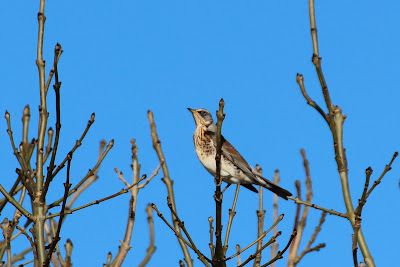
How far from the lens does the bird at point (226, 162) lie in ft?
23.4

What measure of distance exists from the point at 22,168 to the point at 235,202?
200 centimetres

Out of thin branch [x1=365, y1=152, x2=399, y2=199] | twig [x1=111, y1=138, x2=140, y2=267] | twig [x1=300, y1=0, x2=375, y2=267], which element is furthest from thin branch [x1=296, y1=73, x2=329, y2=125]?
twig [x1=111, y1=138, x2=140, y2=267]

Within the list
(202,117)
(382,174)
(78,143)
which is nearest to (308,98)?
(382,174)

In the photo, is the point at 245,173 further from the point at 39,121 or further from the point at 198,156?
the point at 39,121

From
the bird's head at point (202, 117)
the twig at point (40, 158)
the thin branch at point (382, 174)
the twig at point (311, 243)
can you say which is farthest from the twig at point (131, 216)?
the bird's head at point (202, 117)

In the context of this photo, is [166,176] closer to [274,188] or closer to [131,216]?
[131,216]

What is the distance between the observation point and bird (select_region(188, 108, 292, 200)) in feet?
23.4

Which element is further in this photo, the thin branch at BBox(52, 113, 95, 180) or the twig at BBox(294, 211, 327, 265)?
the twig at BBox(294, 211, 327, 265)

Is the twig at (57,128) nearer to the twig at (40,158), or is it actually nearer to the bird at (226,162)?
the twig at (40,158)

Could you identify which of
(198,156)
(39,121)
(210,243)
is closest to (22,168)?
(39,121)

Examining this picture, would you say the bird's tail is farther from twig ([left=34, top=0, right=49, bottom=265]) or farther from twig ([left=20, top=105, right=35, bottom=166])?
twig ([left=34, top=0, right=49, bottom=265])

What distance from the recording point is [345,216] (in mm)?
3840

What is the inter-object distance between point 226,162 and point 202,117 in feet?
2.33

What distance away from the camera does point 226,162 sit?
7.41 meters
